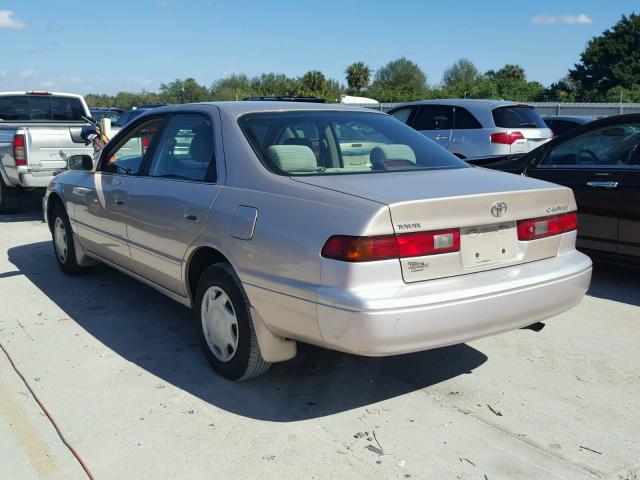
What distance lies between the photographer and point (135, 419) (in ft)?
11.6

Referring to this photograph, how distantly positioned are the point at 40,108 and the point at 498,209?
9797mm

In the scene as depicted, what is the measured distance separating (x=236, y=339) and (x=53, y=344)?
161cm

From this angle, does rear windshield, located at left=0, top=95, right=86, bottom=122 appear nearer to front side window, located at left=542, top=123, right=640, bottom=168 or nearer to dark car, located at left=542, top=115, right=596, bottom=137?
front side window, located at left=542, top=123, right=640, bottom=168

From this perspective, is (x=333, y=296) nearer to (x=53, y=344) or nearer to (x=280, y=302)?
(x=280, y=302)

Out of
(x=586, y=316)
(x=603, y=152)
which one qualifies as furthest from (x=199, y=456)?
(x=603, y=152)

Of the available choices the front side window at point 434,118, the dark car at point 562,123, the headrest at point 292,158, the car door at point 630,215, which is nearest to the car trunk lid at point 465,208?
the headrest at point 292,158

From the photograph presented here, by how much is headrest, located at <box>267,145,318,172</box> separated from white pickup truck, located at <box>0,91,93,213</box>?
6.57m

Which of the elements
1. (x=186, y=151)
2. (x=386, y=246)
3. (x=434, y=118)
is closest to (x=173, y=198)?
(x=186, y=151)

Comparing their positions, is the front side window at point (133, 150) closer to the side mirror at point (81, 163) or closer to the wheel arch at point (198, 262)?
the side mirror at point (81, 163)

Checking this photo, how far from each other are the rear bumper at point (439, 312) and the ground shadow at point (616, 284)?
2.53 meters

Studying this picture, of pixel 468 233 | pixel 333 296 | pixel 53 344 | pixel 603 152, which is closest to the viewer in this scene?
pixel 333 296

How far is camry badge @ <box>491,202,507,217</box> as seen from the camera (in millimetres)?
3438

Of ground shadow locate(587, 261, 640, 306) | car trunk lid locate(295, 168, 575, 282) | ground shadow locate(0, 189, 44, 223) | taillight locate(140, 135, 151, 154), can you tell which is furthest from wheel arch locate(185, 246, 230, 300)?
ground shadow locate(0, 189, 44, 223)

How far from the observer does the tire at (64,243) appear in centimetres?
622
